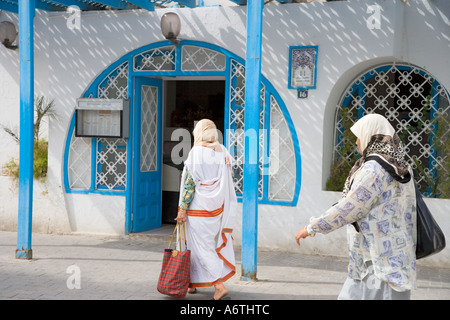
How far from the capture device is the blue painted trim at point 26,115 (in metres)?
7.23

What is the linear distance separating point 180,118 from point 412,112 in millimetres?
3988

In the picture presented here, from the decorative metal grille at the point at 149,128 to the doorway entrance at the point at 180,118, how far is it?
0.44 m

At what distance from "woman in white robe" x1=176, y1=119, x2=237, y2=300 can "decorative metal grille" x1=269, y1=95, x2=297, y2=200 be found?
7.90 ft

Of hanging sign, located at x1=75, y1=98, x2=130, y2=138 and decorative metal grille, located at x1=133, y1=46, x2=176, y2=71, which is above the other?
decorative metal grille, located at x1=133, y1=46, x2=176, y2=71

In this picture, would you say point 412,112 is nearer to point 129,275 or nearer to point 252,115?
point 252,115

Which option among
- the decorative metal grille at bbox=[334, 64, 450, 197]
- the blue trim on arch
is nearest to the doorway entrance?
the blue trim on arch

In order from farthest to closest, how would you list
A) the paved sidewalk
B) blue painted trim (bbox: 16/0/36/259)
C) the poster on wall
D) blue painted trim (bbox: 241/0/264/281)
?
the poster on wall → blue painted trim (bbox: 16/0/36/259) → blue painted trim (bbox: 241/0/264/281) → the paved sidewalk

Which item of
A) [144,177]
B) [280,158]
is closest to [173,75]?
[144,177]

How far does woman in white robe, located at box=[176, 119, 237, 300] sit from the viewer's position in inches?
229

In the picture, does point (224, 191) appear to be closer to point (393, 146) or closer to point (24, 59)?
point (393, 146)

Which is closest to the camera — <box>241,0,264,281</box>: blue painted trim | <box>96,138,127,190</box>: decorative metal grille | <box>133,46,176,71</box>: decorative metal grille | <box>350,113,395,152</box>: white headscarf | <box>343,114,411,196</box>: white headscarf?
<box>343,114,411,196</box>: white headscarf

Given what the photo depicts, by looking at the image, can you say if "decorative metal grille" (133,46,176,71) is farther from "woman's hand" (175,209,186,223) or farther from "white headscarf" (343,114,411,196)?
"white headscarf" (343,114,411,196)

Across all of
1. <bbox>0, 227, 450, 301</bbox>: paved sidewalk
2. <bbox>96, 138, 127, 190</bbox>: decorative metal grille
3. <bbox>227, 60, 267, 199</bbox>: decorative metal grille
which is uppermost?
<bbox>227, 60, 267, 199</bbox>: decorative metal grille

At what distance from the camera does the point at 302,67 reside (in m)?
8.03
